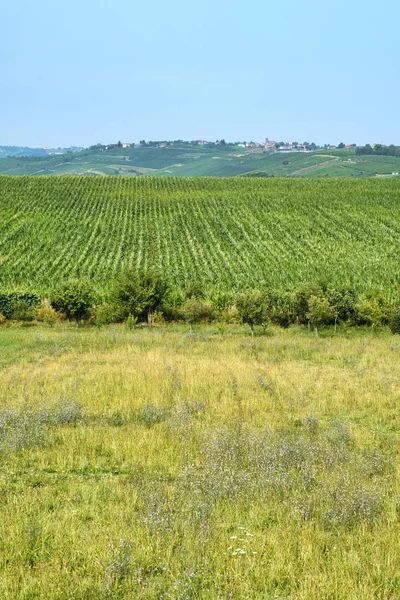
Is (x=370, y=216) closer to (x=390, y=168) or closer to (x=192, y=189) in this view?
(x=192, y=189)

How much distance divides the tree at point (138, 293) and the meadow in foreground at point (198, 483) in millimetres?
13428

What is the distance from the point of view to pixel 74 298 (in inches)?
1277

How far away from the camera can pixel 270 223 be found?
213ft

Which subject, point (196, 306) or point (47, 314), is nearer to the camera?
point (196, 306)

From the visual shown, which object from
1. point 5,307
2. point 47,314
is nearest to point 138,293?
point 47,314

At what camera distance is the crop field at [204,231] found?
4591 cm

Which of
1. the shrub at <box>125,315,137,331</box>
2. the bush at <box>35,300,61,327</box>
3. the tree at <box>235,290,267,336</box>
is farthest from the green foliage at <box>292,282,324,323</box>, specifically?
the bush at <box>35,300,61,327</box>

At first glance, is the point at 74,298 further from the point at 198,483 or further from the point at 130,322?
the point at 198,483

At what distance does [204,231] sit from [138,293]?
30.3 meters

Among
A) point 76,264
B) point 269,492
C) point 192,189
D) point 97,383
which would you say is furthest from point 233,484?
point 192,189

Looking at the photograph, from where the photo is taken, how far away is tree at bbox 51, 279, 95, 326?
1277 inches

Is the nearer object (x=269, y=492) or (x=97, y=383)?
(x=269, y=492)

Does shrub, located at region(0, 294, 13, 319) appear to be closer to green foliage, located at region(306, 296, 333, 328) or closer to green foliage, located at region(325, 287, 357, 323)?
Answer: green foliage, located at region(306, 296, 333, 328)

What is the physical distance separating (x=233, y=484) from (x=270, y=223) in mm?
58692
